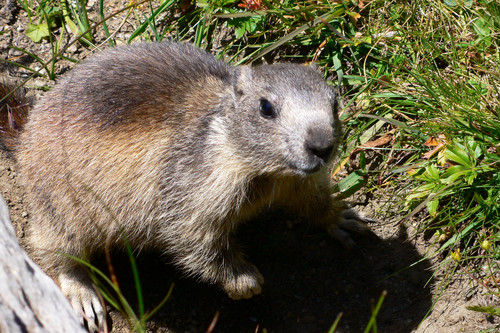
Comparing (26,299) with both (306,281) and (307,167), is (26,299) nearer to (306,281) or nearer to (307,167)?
(307,167)

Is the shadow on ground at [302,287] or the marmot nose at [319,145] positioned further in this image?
the shadow on ground at [302,287]

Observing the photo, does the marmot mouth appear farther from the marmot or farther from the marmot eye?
→ the marmot eye

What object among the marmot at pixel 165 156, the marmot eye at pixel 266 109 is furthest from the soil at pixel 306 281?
the marmot eye at pixel 266 109

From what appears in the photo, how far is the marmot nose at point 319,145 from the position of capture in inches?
132

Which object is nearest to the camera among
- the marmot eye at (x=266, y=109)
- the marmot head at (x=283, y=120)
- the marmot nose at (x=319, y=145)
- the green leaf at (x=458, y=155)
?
the marmot nose at (x=319, y=145)

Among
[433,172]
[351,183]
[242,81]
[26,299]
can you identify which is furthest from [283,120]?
[26,299]

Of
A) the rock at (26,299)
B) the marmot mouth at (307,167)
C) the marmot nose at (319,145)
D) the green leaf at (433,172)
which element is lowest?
the green leaf at (433,172)

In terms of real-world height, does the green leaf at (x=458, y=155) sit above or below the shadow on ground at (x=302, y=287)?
above

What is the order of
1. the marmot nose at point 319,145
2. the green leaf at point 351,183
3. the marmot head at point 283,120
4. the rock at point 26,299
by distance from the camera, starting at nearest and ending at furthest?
the rock at point 26,299, the marmot nose at point 319,145, the marmot head at point 283,120, the green leaf at point 351,183

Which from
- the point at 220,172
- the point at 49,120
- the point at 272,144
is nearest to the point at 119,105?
the point at 49,120

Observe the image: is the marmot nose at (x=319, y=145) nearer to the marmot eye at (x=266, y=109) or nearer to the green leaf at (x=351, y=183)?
the marmot eye at (x=266, y=109)

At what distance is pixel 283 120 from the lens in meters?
3.61

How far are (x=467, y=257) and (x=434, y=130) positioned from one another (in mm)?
1024

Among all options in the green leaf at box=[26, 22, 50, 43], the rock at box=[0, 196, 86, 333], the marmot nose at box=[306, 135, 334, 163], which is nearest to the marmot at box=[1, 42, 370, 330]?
the marmot nose at box=[306, 135, 334, 163]
